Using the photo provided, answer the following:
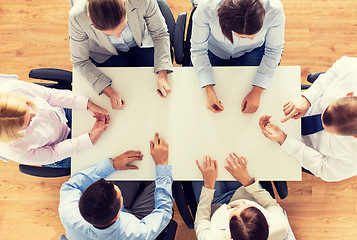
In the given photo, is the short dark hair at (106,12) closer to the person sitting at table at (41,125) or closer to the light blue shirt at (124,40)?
the light blue shirt at (124,40)

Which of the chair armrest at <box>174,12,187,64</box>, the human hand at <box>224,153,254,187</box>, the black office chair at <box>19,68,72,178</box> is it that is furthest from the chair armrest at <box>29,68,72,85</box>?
the human hand at <box>224,153,254,187</box>

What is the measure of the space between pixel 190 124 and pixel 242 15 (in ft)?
1.79

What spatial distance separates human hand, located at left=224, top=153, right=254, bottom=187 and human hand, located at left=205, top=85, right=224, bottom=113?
0.74 ft

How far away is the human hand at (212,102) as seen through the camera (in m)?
1.31

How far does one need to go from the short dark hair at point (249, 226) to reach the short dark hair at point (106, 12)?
38.9 inches

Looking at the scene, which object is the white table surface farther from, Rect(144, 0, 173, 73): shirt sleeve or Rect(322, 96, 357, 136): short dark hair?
Rect(322, 96, 357, 136): short dark hair

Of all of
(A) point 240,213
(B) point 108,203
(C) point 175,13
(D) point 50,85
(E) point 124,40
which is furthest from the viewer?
(C) point 175,13

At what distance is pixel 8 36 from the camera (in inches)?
83.3

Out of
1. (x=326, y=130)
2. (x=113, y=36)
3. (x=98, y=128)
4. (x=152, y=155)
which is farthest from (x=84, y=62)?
(x=326, y=130)

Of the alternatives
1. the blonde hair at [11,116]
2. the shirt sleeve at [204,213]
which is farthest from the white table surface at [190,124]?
the blonde hair at [11,116]

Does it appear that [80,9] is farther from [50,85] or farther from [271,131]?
[271,131]

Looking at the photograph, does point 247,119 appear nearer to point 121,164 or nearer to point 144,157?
point 144,157

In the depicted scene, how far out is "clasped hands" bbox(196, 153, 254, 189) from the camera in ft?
4.26

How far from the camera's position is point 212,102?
1.32 meters
